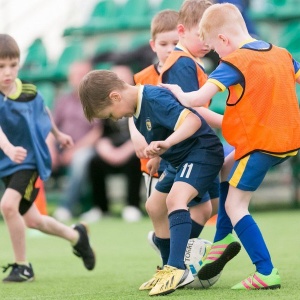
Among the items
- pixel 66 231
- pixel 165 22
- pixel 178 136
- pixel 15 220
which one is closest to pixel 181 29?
pixel 165 22

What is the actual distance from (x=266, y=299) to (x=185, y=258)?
0.89 metres

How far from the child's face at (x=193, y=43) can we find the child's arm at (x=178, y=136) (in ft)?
1.90

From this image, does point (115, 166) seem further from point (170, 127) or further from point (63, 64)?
point (170, 127)

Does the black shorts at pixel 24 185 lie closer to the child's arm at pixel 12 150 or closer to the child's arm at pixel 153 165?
the child's arm at pixel 12 150

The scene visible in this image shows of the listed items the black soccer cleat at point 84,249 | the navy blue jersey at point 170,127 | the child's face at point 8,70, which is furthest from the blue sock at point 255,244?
the child's face at point 8,70

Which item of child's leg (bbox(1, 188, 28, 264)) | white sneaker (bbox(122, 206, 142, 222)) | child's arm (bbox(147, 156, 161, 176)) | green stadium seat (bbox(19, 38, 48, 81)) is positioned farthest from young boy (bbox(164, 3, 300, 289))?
green stadium seat (bbox(19, 38, 48, 81))

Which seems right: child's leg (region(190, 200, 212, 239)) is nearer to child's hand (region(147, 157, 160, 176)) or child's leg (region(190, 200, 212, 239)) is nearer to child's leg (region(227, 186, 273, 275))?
child's hand (region(147, 157, 160, 176))

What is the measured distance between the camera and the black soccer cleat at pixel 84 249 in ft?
20.5

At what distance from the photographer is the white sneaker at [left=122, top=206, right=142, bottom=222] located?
1114 cm

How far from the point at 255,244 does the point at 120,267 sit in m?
1.92

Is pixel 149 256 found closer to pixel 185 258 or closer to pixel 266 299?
pixel 185 258

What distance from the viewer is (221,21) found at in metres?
4.74

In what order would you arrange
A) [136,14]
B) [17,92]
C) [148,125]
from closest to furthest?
1. [148,125]
2. [17,92]
3. [136,14]

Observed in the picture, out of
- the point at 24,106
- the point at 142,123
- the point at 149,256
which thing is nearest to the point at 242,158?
the point at 142,123
